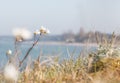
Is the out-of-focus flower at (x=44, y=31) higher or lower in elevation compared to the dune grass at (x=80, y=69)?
higher

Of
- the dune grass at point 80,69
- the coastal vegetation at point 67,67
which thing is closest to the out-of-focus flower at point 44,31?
the coastal vegetation at point 67,67

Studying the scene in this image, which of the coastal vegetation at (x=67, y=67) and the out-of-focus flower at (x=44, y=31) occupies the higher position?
the out-of-focus flower at (x=44, y=31)

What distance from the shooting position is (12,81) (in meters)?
2.52

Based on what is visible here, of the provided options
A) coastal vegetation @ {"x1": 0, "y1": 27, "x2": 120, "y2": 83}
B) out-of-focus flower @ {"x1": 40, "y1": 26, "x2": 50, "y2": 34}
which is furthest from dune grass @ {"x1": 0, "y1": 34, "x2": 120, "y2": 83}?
out-of-focus flower @ {"x1": 40, "y1": 26, "x2": 50, "y2": 34}

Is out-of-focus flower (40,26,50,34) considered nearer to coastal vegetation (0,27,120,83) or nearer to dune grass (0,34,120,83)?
coastal vegetation (0,27,120,83)

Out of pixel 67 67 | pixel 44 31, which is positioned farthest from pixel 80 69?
pixel 44 31

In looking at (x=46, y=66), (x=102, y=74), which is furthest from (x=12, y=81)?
(x=46, y=66)

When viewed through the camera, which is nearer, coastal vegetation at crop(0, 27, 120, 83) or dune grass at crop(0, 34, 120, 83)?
coastal vegetation at crop(0, 27, 120, 83)

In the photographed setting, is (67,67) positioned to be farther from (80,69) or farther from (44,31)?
(44,31)

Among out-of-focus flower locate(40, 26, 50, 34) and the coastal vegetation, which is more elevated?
out-of-focus flower locate(40, 26, 50, 34)

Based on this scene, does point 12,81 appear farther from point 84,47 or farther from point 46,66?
point 84,47

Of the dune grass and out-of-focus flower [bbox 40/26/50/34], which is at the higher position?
out-of-focus flower [bbox 40/26/50/34]

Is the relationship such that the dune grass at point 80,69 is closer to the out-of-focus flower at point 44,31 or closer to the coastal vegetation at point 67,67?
the coastal vegetation at point 67,67

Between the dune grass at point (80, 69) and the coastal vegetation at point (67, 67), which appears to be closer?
the coastal vegetation at point (67, 67)
